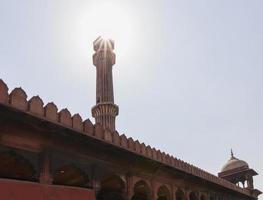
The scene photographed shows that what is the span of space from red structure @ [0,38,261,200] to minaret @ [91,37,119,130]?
7026 millimetres

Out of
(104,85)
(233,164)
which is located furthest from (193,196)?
(104,85)

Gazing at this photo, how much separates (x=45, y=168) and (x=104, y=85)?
44.3 ft

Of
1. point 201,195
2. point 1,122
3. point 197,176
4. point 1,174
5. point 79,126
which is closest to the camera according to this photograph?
point 1,122

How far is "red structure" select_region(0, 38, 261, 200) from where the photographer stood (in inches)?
272

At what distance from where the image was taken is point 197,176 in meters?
12.9

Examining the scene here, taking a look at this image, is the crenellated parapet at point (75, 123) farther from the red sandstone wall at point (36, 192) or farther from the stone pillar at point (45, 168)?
the red sandstone wall at point (36, 192)

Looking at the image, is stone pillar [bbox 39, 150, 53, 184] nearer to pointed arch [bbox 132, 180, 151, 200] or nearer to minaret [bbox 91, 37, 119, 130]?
pointed arch [bbox 132, 180, 151, 200]

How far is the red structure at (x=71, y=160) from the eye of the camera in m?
6.90

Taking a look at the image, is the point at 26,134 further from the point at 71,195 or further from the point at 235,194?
the point at 235,194

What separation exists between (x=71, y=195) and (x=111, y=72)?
14.4 m

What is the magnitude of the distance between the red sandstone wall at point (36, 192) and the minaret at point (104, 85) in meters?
10.5

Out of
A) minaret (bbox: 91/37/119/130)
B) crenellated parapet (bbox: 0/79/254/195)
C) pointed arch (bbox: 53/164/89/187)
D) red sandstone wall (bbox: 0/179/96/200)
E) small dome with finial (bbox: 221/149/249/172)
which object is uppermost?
minaret (bbox: 91/37/119/130)

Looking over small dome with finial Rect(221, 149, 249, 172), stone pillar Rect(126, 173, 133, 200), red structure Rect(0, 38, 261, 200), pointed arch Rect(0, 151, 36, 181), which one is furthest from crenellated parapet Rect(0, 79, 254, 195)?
small dome with finial Rect(221, 149, 249, 172)

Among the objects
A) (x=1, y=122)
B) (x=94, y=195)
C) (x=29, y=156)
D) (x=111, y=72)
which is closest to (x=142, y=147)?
(x=94, y=195)
